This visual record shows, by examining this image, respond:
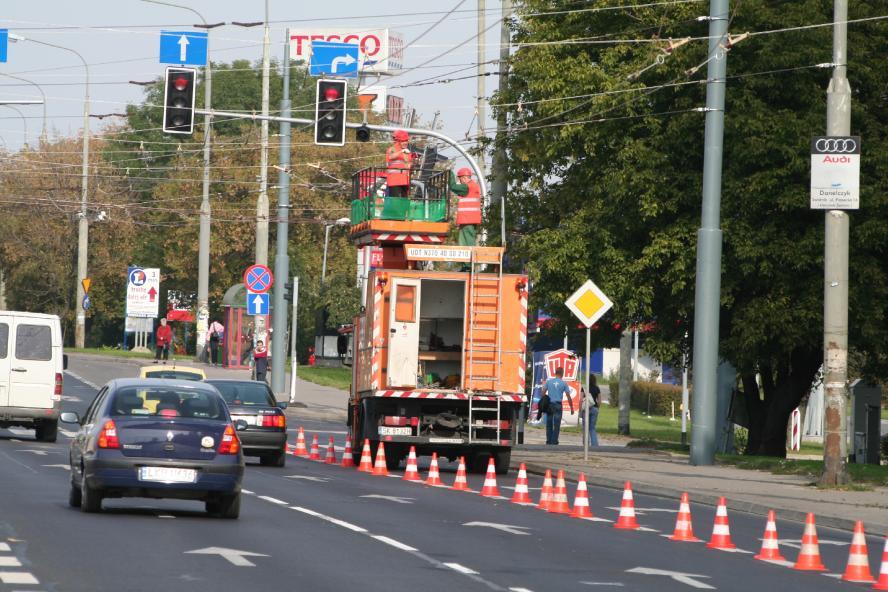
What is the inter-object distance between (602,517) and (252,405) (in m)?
10.6

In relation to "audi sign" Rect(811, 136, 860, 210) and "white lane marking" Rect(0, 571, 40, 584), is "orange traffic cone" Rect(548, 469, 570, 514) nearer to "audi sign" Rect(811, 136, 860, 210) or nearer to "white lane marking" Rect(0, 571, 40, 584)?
"audi sign" Rect(811, 136, 860, 210)

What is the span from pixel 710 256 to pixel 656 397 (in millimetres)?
42076

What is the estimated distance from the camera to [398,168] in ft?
107

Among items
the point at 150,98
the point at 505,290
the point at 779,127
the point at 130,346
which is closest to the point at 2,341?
the point at 505,290

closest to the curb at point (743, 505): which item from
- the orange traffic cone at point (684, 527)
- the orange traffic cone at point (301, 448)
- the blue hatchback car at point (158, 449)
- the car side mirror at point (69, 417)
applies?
the orange traffic cone at point (684, 527)

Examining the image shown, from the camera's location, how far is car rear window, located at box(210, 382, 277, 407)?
1220 inches

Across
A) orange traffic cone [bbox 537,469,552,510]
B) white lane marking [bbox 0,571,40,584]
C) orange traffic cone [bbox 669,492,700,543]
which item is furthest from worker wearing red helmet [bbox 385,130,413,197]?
white lane marking [bbox 0,571,40,584]

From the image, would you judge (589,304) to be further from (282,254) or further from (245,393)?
(282,254)

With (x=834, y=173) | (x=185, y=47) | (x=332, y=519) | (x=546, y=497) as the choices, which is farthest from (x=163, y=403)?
(x=185, y=47)

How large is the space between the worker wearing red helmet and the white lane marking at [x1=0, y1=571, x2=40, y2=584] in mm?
19462

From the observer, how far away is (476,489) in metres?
26.4

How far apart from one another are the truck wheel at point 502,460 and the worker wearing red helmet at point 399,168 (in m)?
5.39

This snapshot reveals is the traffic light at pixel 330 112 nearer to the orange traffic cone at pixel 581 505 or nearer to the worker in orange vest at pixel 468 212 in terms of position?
the worker in orange vest at pixel 468 212

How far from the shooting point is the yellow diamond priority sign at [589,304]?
100 ft
